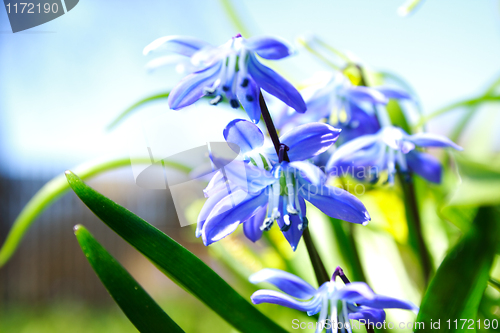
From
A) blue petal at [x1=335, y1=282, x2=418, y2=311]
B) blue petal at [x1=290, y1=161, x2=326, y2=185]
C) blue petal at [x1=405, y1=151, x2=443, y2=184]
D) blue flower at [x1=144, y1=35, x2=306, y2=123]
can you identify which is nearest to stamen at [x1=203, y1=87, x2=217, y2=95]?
blue flower at [x1=144, y1=35, x2=306, y2=123]

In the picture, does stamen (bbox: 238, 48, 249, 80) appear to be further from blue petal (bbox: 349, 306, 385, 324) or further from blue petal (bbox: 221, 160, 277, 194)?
blue petal (bbox: 349, 306, 385, 324)

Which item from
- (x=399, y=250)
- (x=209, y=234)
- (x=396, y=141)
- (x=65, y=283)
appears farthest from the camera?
(x=65, y=283)

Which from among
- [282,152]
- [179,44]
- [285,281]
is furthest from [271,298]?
[179,44]

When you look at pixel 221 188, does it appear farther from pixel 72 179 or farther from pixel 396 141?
pixel 396 141

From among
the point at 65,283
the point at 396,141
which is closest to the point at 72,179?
the point at 396,141

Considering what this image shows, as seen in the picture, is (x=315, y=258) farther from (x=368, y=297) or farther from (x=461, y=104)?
(x=461, y=104)
